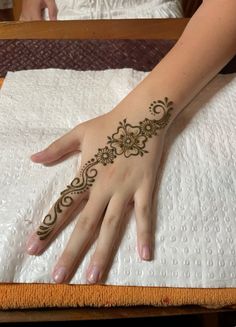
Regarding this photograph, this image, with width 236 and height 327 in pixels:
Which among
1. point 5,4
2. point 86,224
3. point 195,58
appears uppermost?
point 195,58

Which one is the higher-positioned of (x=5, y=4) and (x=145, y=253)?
(x=145, y=253)

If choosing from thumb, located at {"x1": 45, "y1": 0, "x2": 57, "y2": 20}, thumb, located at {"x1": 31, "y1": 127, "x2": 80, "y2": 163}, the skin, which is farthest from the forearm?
thumb, located at {"x1": 45, "y1": 0, "x2": 57, "y2": 20}

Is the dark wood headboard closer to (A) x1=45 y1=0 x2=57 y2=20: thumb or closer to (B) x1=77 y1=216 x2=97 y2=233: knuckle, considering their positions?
(A) x1=45 y1=0 x2=57 y2=20: thumb

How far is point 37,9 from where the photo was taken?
1.03 m

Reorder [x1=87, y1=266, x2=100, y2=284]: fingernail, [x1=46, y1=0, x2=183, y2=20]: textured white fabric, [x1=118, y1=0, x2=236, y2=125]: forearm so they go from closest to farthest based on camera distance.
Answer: [x1=87, y1=266, x2=100, y2=284]: fingernail < [x1=118, y1=0, x2=236, y2=125]: forearm < [x1=46, y1=0, x2=183, y2=20]: textured white fabric

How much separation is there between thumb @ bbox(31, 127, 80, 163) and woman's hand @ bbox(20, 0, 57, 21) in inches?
20.1

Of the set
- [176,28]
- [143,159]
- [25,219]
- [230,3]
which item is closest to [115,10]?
[176,28]

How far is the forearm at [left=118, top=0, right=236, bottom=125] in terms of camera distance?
2.21ft

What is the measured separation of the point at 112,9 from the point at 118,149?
51cm

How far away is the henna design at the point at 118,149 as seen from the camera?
539 millimetres

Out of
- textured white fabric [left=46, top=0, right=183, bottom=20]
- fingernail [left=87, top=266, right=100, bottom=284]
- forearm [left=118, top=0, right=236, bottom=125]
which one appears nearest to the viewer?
fingernail [left=87, top=266, right=100, bottom=284]

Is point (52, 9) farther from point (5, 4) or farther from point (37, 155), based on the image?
point (37, 155)

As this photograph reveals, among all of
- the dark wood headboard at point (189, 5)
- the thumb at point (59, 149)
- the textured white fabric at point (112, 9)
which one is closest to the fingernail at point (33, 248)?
the thumb at point (59, 149)

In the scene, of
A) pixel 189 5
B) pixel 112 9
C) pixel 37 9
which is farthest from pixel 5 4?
pixel 189 5
